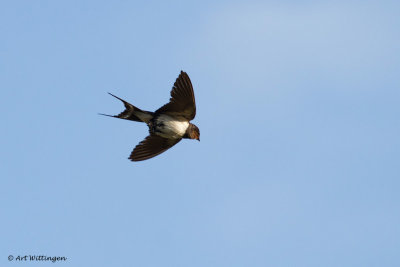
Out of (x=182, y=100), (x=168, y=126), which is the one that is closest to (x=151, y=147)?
(x=168, y=126)

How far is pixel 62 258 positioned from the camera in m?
7.02

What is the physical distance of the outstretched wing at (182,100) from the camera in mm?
7539

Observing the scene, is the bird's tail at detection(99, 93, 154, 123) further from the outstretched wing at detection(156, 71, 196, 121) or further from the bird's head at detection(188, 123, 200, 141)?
the bird's head at detection(188, 123, 200, 141)

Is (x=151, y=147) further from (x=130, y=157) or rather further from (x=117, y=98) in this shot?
(x=117, y=98)

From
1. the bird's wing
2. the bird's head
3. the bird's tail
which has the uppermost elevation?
the bird's tail

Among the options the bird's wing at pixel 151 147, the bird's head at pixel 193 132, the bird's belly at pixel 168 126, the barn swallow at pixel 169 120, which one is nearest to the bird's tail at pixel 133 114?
the barn swallow at pixel 169 120

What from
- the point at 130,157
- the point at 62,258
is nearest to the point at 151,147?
the point at 130,157

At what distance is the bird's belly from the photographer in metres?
8.13

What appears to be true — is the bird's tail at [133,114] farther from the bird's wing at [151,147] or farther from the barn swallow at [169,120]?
the bird's wing at [151,147]

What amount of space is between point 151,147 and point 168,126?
2.04 ft

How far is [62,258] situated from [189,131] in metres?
2.57

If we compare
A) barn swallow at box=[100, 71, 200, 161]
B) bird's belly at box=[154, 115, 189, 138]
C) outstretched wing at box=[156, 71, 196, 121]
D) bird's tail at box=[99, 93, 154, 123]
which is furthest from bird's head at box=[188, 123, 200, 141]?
bird's tail at box=[99, 93, 154, 123]

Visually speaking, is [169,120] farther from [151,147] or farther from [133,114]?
[151,147]

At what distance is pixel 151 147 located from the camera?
8609 millimetres
